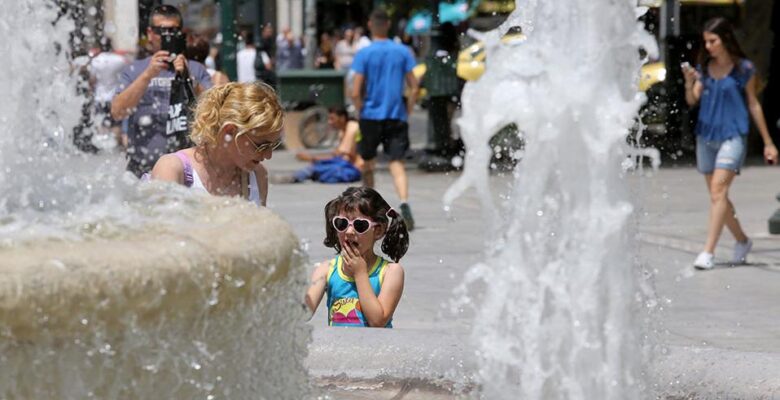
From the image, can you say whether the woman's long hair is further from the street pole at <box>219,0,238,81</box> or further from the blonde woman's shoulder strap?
the street pole at <box>219,0,238,81</box>

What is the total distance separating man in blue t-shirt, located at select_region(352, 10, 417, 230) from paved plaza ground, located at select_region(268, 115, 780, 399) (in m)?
0.62

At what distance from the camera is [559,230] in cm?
395

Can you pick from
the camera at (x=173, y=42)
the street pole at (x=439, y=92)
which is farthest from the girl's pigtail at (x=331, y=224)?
the street pole at (x=439, y=92)

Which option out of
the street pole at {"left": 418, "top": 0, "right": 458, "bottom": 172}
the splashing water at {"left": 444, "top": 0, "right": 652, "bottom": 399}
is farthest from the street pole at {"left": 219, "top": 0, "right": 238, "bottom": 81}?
the splashing water at {"left": 444, "top": 0, "right": 652, "bottom": 399}

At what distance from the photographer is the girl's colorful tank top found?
5.18 metres

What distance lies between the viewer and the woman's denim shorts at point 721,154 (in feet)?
31.3

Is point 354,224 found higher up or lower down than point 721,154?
higher up

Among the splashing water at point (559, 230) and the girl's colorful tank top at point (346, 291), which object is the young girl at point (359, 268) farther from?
the splashing water at point (559, 230)

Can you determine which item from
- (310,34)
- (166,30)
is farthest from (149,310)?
(310,34)

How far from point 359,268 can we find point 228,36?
11.0m

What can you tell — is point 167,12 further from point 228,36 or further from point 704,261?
point 228,36

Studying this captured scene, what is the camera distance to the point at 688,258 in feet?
32.1

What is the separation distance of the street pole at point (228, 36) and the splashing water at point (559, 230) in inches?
449

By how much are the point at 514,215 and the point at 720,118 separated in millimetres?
5928
